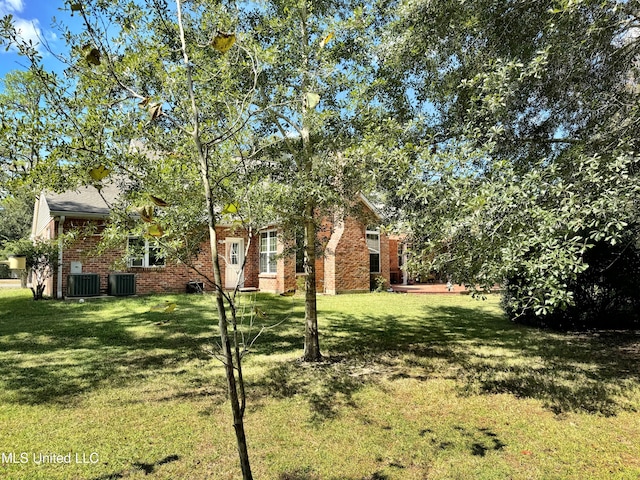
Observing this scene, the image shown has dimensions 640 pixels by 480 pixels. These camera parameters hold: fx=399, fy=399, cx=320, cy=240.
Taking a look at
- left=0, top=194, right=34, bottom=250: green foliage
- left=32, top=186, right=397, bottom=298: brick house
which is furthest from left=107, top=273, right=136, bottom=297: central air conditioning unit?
left=0, top=194, right=34, bottom=250: green foliage

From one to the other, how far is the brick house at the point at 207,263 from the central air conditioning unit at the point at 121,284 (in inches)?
1.5

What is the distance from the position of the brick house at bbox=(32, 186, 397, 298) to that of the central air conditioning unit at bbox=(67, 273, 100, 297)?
0.03 metres

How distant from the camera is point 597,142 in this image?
16.6ft

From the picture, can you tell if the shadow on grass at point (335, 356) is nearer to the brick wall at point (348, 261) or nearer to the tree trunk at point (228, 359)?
the tree trunk at point (228, 359)

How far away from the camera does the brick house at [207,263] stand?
14.6 m

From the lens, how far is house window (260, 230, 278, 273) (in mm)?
17566

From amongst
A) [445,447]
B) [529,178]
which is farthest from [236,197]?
[445,447]

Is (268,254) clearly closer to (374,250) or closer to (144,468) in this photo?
(374,250)

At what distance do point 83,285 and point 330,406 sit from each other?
42.7 feet

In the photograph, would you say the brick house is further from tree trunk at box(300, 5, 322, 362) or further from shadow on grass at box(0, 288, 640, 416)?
tree trunk at box(300, 5, 322, 362)

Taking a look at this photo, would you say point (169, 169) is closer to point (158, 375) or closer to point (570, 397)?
point (158, 375)

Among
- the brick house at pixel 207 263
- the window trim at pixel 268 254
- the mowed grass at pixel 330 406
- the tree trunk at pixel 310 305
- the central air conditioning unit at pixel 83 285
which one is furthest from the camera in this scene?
the window trim at pixel 268 254

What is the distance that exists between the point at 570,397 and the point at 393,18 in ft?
19.8

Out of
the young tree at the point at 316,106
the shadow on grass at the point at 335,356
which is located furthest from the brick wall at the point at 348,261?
the young tree at the point at 316,106
